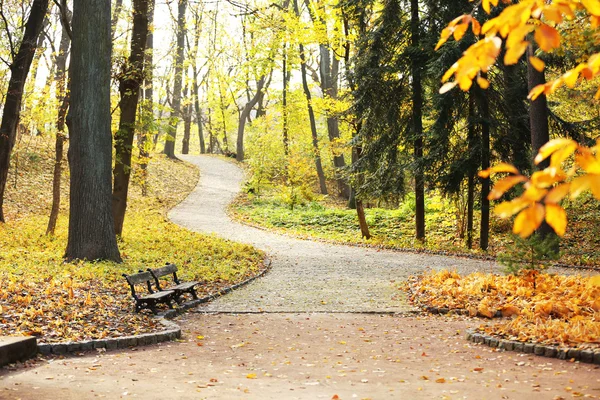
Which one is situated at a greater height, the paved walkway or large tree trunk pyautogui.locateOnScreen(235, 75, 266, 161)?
large tree trunk pyautogui.locateOnScreen(235, 75, 266, 161)

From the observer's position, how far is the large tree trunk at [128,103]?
55.8 feet

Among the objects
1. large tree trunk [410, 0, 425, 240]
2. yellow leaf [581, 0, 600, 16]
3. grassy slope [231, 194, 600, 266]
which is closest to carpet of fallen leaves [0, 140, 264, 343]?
grassy slope [231, 194, 600, 266]

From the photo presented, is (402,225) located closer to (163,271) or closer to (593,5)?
(163,271)

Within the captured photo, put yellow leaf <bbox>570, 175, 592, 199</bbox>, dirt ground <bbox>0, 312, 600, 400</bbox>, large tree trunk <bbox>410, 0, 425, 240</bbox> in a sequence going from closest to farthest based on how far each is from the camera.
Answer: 1. yellow leaf <bbox>570, 175, 592, 199</bbox>
2. dirt ground <bbox>0, 312, 600, 400</bbox>
3. large tree trunk <bbox>410, 0, 425, 240</bbox>

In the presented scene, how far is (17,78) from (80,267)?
8373 millimetres

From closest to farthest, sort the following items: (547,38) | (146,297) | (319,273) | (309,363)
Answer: (547,38), (309,363), (146,297), (319,273)

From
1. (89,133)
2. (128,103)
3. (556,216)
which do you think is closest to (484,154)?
(128,103)

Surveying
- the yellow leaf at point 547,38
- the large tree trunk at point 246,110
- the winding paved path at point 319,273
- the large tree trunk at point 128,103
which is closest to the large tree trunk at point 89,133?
the large tree trunk at point 128,103

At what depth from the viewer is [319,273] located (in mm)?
15133

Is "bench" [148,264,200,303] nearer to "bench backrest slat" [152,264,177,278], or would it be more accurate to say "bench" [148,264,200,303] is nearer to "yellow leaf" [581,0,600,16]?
"bench backrest slat" [152,264,177,278]

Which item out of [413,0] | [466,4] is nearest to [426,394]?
[466,4]

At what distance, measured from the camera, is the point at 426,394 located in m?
5.45

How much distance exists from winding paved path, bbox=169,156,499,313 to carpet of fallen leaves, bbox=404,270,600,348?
76cm

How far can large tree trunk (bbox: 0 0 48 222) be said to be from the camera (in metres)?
17.8
